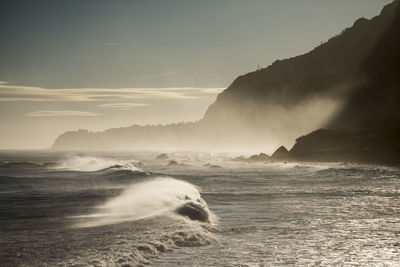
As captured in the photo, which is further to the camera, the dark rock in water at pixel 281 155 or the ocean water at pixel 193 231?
the dark rock in water at pixel 281 155

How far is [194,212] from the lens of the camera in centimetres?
1997

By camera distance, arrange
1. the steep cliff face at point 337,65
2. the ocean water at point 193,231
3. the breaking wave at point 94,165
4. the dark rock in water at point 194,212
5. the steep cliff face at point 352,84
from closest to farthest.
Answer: the ocean water at point 193,231, the dark rock in water at point 194,212, the breaking wave at point 94,165, the steep cliff face at point 352,84, the steep cliff face at point 337,65

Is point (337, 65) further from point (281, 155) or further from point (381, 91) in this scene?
point (281, 155)

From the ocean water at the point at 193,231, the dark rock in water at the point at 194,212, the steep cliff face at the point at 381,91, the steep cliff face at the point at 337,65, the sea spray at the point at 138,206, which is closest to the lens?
the ocean water at the point at 193,231

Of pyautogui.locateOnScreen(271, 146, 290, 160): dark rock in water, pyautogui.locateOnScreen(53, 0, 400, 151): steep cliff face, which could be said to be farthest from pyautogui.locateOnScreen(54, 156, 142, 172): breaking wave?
→ pyautogui.locateOnScreen(53, 0, 400, 151): steep cliff face

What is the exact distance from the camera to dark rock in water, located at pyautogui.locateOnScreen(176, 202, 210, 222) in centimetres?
1925

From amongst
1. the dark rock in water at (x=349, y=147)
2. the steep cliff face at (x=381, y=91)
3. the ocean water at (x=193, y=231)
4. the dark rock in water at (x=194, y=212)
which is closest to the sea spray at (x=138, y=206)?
the ocean water at (x=193, y=231)

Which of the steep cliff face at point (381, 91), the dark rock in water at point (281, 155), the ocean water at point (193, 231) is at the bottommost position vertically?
the dark rock in water at point (281, 155)

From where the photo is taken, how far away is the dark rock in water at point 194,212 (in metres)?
19.2

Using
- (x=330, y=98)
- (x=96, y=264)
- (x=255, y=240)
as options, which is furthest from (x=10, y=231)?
(x=330, y=98)

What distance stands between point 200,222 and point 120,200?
851 centimetres

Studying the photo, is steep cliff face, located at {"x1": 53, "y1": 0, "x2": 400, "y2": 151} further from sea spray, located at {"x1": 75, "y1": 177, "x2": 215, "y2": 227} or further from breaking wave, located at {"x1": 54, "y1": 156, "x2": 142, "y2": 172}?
sea spray, located at {"x1": 75, "y1": 177, "x2": 215, "y2": 227}

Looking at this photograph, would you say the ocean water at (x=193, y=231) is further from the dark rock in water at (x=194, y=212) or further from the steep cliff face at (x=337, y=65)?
the steep cliff face at (x=337, y=65)

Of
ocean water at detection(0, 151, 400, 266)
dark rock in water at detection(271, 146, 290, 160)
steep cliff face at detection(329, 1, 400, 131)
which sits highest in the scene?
steep cliff face at detection(329, 1, 400, 131)
